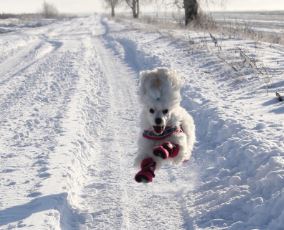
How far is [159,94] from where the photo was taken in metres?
5.00

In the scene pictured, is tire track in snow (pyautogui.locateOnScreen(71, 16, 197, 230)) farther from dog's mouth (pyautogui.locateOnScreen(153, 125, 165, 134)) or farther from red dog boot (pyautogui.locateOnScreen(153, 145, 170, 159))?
dog's mouth (pyautogui.locateOnScreen(153, 125, 165, 134))

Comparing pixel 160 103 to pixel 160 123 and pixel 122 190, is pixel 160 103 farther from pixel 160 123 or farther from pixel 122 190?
pixel 122 190

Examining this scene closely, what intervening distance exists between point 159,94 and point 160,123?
1.10ft

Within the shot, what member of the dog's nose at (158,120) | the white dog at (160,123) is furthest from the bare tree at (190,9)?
the dog's nose at (158,120)

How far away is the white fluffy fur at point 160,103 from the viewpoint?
5.05 m

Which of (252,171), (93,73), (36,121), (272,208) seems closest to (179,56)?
(93,73)

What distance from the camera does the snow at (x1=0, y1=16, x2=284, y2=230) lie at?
207 inches

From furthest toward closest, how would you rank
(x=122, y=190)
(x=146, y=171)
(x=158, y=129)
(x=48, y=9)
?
(x=48, y=9) → (x=122, y=190) → (x=158, y=129) → (x=146, y=171)

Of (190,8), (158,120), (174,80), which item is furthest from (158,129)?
(190,8)

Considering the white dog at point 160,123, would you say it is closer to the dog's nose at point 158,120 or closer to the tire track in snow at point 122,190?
the dog's nose at point 158,120

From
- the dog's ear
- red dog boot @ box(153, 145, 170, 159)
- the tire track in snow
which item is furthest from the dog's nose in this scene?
the tire track in snow

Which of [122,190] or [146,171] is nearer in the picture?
[146,171]

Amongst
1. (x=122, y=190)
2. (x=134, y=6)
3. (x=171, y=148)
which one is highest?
(x=171, y=148)

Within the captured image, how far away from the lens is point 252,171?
5.96 metres
